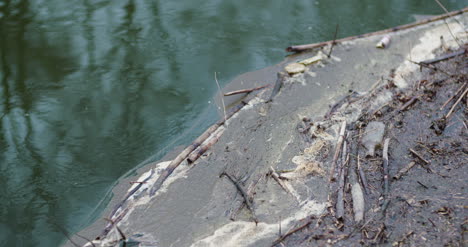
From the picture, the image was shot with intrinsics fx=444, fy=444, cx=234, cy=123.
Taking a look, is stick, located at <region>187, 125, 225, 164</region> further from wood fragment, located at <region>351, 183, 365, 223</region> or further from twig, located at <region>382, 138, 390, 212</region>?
twig, located at <region>382, 138, 390, 212</region>

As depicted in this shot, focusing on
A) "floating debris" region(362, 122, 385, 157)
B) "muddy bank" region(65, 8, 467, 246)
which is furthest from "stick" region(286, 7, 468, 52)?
"floating debris" region(362, 122, 385, 157)

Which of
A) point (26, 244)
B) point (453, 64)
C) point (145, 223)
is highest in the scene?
point (453, 64)

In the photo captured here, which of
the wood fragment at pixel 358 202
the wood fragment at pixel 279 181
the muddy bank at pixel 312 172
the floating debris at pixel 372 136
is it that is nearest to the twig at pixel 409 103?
the muddy bank at pixel 312 172

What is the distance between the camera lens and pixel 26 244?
450cm

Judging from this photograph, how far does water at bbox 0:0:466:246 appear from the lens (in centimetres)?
509

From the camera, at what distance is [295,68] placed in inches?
261

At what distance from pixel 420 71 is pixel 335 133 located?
2091mm

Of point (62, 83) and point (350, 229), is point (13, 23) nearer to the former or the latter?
point (62, 83)

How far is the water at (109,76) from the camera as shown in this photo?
16.7 feet

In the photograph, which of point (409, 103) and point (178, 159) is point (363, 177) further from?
point (178, 159)

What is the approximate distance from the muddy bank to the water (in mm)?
556

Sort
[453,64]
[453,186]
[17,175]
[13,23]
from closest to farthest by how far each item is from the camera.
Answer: [453,186]
[17,175]
[453,64]
[13,23]

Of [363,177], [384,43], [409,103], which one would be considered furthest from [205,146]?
[384,43]

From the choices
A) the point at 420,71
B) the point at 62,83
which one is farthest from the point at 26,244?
the point at 420,71
